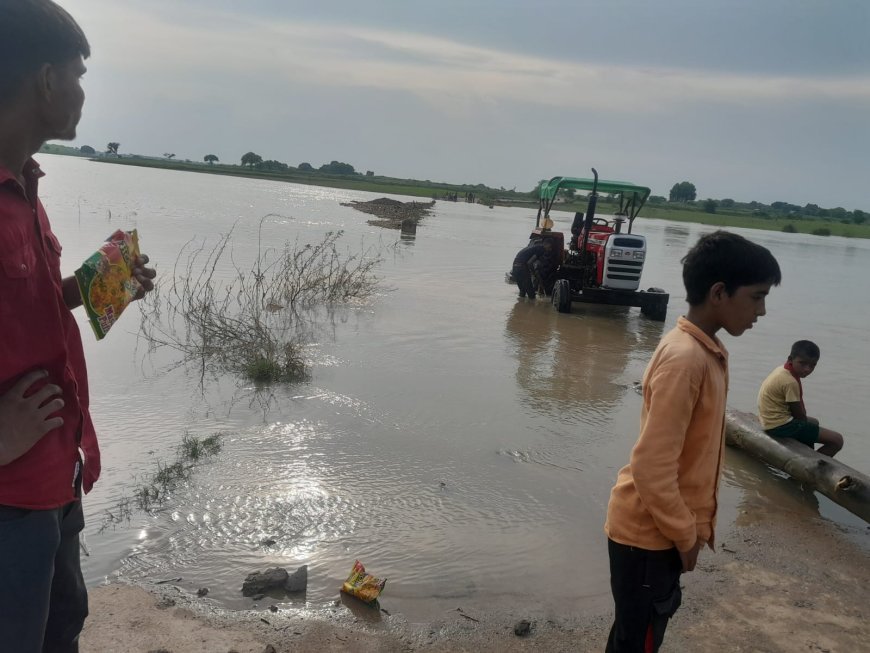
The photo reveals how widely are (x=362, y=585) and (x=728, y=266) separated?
8.25ft

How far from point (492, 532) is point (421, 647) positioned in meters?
1.36

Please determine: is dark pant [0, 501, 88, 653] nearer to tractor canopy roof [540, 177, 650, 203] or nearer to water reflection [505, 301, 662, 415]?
water reflection [505, 301, 662, 415]

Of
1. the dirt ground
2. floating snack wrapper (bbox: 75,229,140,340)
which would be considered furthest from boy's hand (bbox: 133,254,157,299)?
the dirt ground

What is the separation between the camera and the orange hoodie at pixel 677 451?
235cm

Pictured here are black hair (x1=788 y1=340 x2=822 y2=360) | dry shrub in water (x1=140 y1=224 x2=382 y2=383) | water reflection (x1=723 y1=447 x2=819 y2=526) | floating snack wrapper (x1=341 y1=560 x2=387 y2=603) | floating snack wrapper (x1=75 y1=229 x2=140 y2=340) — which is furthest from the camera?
dry shrub in water (x1=140 y1=224 x2=382 y2=383)

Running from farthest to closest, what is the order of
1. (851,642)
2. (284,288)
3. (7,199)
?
(284,288), (851,642), (7,199)

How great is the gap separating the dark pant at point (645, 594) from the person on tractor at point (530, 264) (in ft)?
38.4

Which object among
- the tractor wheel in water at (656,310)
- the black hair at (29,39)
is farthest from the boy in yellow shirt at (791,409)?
the tractor wheel in water at (656,310)

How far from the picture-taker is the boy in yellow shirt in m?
5.85

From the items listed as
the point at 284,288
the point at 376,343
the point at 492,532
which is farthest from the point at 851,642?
the point at 284,288

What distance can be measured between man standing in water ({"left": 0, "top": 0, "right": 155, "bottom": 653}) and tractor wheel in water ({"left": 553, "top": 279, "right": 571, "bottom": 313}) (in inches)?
458

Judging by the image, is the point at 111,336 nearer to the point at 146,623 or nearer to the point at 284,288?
the point at 284,288

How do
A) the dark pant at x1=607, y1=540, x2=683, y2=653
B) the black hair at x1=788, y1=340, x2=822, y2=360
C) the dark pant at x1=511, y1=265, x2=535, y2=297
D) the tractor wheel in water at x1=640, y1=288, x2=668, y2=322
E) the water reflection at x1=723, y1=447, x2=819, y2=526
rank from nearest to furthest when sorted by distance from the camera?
the dark pant at x1=607, y1=540, x2=683, y2=653, the water reflection at x1=723, y1=447, x2=819, y2=526, the black hair at x1=788, y1=340, x2=822, y2=360, the tractor wheel in water at x1=640, y1=288, x2=668, y2=322, the dark pant at x1=511, y1=265, x2=535, y2=297

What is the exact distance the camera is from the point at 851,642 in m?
3.69
